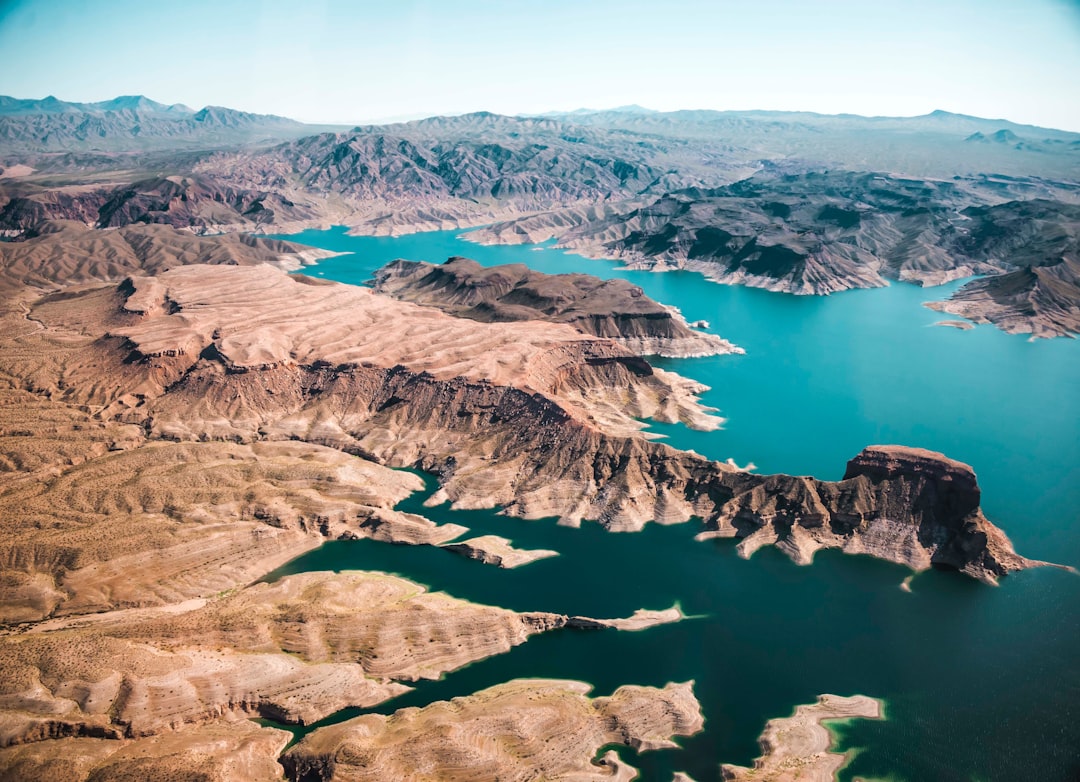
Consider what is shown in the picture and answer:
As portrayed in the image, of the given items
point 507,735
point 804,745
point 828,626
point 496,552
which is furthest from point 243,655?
point 828,626

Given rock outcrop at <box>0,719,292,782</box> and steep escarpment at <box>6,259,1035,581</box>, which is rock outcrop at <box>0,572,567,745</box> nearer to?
rock outcrop at <box>0,719,292,782</box>

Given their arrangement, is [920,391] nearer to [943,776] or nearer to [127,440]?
[943,776]

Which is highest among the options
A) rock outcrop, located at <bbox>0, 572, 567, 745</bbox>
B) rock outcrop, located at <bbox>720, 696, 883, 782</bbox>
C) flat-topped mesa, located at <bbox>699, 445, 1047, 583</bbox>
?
flat-topped mesa, located at <bbox>699, 445, 1047, 583</bbox>

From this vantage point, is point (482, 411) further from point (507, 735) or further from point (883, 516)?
point (507, 735)

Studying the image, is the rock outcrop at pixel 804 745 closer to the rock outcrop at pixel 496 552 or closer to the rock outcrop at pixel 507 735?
the rock outcrop at pixel 507 735

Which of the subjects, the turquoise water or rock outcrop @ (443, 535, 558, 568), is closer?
the turquoise water

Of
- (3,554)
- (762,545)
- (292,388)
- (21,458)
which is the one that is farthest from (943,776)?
(21,458)

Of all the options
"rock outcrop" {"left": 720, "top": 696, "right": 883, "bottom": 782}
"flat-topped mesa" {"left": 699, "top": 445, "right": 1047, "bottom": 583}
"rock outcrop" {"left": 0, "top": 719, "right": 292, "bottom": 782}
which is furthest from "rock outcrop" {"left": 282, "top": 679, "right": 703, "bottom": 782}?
"flat-topped mesa" {"left": 699, "top": 445, "right": 1047, "bottom": 583}
